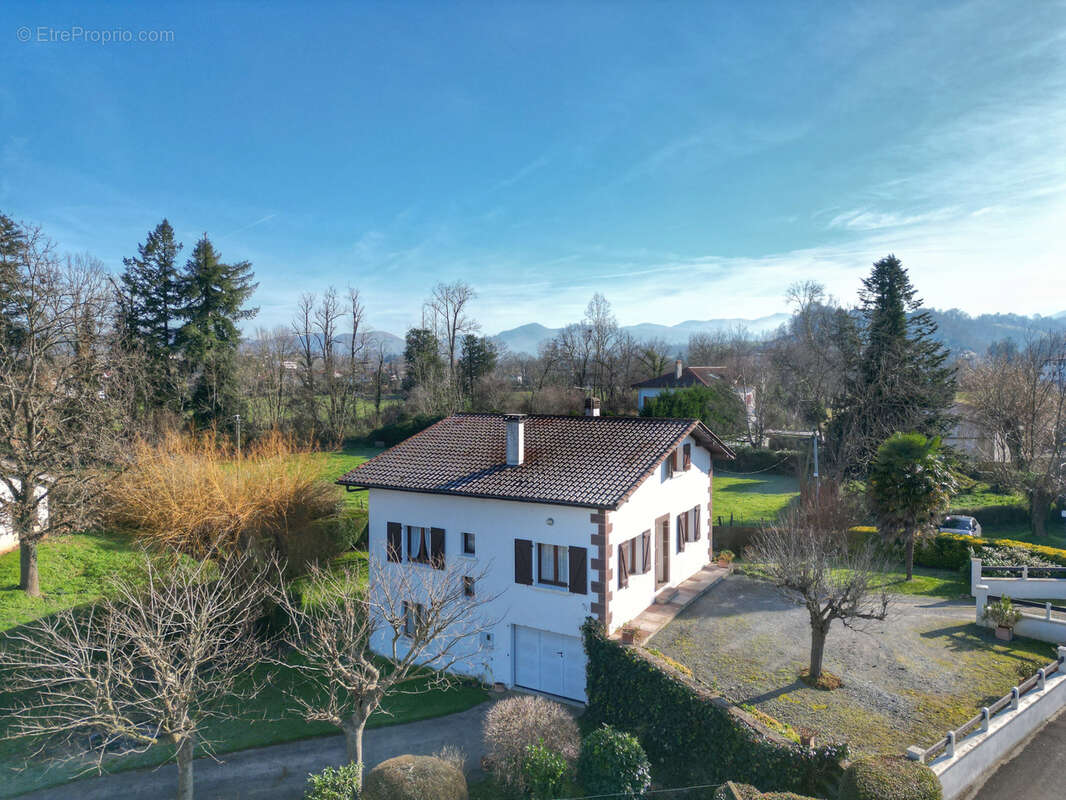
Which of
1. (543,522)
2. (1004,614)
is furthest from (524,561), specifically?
(1004,614)

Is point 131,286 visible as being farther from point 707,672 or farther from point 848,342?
point 848,342

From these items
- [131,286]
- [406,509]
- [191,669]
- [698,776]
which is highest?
[131,286]

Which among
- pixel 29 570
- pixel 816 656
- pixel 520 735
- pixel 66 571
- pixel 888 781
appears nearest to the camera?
A: pixel 888 781

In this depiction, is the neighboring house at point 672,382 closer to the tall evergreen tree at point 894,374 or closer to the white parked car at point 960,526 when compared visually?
the tall evergreen tree at point 894,374

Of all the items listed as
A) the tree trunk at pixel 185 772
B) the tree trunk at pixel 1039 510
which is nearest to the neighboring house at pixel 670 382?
the tree trunk at pixel 1039 510

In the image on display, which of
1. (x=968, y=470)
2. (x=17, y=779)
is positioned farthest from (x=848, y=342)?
(x=17, y=779)

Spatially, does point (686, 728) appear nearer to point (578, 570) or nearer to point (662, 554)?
point (578, 570)

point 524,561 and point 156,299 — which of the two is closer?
point 524,561
